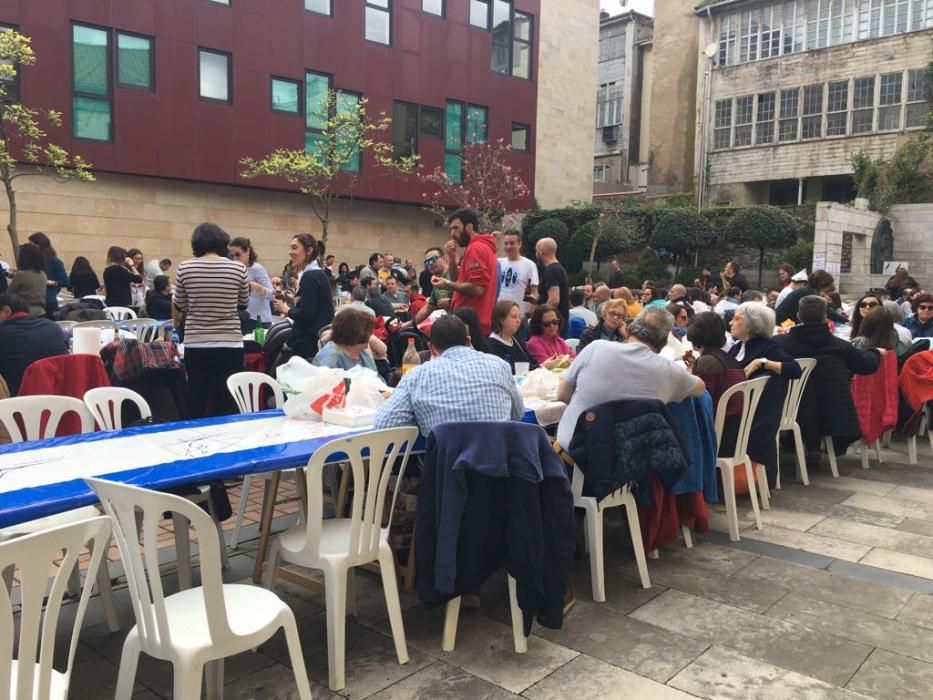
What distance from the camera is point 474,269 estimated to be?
5.78m

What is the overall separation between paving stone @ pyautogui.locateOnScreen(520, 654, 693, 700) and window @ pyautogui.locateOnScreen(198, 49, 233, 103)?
1653 centimetres

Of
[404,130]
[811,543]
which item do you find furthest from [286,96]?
[811,543]

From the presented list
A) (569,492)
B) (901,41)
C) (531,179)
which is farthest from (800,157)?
(569,492)

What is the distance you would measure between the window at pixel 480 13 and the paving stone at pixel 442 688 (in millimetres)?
21046

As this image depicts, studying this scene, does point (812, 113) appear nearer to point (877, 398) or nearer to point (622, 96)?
point (622, 96)

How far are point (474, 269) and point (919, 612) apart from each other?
3558mm

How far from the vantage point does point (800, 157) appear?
2739 cm

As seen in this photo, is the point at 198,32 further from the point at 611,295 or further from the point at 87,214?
the point at 611,295

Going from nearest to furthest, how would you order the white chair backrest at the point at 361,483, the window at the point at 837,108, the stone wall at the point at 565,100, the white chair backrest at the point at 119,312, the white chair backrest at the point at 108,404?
the white chair backrest at the point at 361,483 < the white chair backrest at the point at 108,404 < the white chair backrest at the point at 119,312 < the stone wall at the point at 565,100 < the window at the point at 837,108

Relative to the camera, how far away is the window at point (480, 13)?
69.7 feet

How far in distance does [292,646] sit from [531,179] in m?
22.1

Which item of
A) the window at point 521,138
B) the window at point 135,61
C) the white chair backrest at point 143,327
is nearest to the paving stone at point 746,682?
the white chair backrest at point 143,327

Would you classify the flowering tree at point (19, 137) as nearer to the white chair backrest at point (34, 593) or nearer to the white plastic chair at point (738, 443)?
the white plastic chair at point (738, 443)

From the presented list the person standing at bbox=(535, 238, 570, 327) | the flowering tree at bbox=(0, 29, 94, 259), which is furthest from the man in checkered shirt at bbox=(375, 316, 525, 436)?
the flowering tree at bbox=(0, 29, 94, 259)
